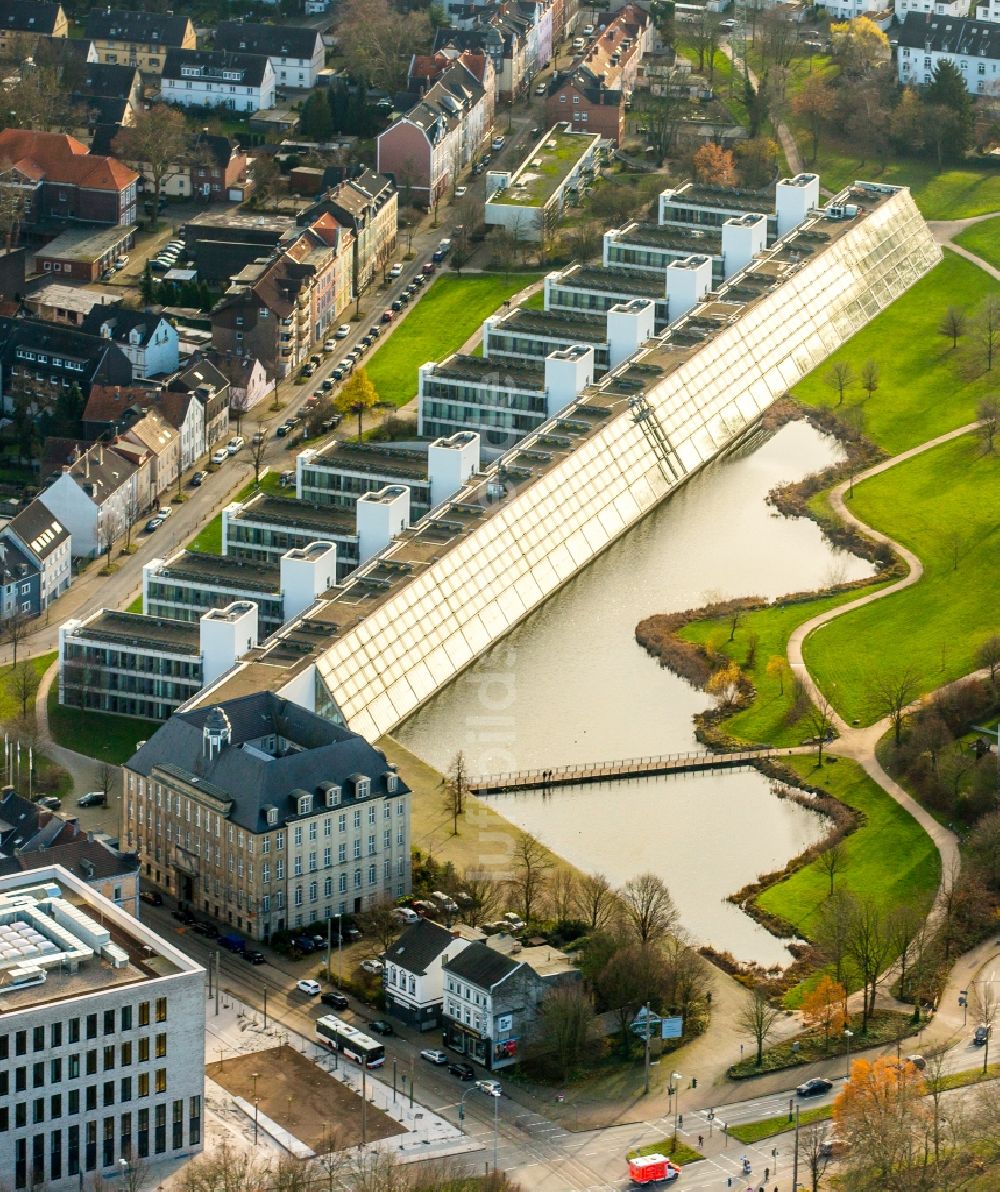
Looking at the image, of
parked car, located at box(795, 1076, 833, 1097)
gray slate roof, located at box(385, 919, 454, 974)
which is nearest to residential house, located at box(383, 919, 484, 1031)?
gray slate roof, located at box(385, 919, 454, 974)

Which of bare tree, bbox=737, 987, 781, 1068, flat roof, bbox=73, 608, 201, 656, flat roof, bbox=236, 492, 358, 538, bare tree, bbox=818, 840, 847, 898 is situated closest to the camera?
bare tree, bbox=737, 987, 781, 1068

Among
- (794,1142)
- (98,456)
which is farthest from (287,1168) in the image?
(98,456)

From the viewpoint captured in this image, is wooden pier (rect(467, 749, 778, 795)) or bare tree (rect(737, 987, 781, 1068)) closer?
bare tree (rect(737, 987, 781, 1068))

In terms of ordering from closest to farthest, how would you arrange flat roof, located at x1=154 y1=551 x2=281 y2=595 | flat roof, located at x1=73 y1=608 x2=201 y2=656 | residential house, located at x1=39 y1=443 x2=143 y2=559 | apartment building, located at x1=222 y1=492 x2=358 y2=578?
flat roof, located at x1=73 y1=608 x2=201 y2=656, flat roof, located at x1=154 y1=551 x2=281 y2=595, apartment building, located at x1=222 y1=492 x2=358 y2=578, residential house, located at x1=39 y1=443 x2=143 y2=559

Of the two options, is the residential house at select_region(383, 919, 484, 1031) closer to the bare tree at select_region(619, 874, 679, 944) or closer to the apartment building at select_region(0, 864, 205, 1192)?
the bare tree at select_region(619, 874, 679, 944)

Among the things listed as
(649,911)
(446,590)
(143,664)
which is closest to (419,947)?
(649,911)

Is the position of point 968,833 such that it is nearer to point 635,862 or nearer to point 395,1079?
point 635,862

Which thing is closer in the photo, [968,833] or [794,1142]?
[794,1142]
